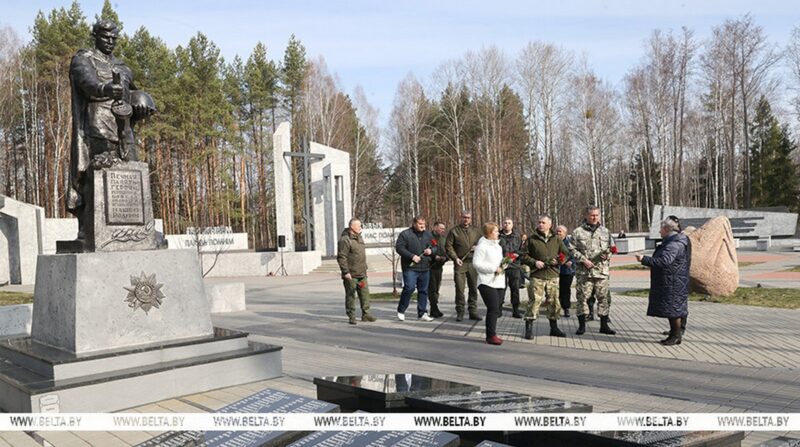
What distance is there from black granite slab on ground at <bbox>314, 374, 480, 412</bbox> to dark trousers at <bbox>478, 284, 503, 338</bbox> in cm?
412

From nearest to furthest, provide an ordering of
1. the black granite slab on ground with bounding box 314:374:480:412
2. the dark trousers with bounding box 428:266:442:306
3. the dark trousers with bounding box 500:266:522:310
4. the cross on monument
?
the black granite slab on ground with bounding box 314:374:480:412
the dark trousers with bounding box 500:266:522:310
the dark trousers with bounding box 428:266:442:306
the cross on monument

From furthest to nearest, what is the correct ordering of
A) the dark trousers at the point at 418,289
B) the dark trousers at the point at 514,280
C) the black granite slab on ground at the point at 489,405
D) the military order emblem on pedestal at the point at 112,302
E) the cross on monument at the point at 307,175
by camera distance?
the cross on monument at the point at 307,175 → the dark trousers at the point at 514,280 → the dark trousers at the point at 418,289 → the military order emblem on pedestal at the point at 112,302 → the black granite slab on ground at the point at 489,405

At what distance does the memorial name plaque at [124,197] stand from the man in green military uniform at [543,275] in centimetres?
511

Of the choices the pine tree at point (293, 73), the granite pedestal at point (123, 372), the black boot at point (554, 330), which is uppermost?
the pine tree at point (293, 73)

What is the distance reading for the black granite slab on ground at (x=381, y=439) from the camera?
2684mm

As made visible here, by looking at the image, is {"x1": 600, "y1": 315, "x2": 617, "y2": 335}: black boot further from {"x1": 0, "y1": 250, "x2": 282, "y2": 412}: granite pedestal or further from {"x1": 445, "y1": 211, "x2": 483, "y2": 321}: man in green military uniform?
{"x1": 0, "y1": 250, "x2": 282, "y2": 412}: granite pedestal

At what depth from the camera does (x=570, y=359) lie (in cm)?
719

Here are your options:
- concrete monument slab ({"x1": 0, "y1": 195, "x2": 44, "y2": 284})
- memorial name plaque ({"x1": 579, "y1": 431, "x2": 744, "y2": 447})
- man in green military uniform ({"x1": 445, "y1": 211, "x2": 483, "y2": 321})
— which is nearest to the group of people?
man in green military uniform ({"x1": 445, "y1": 211, "x2": 483, "y2": 321})

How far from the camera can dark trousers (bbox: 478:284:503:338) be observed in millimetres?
8055

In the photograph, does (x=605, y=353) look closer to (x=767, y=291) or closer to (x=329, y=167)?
(x=767, y=291)

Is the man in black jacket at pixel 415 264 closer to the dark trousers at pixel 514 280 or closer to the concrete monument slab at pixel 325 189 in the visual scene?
the dark trousers at pixel 514 280

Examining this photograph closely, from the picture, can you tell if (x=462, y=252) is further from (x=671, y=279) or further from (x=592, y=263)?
(x=671, y=279)

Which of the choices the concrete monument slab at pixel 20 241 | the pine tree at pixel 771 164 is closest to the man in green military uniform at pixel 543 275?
the concrete monument slab at pixel 20 241

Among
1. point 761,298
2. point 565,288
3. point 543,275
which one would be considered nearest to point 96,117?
point 543,275
